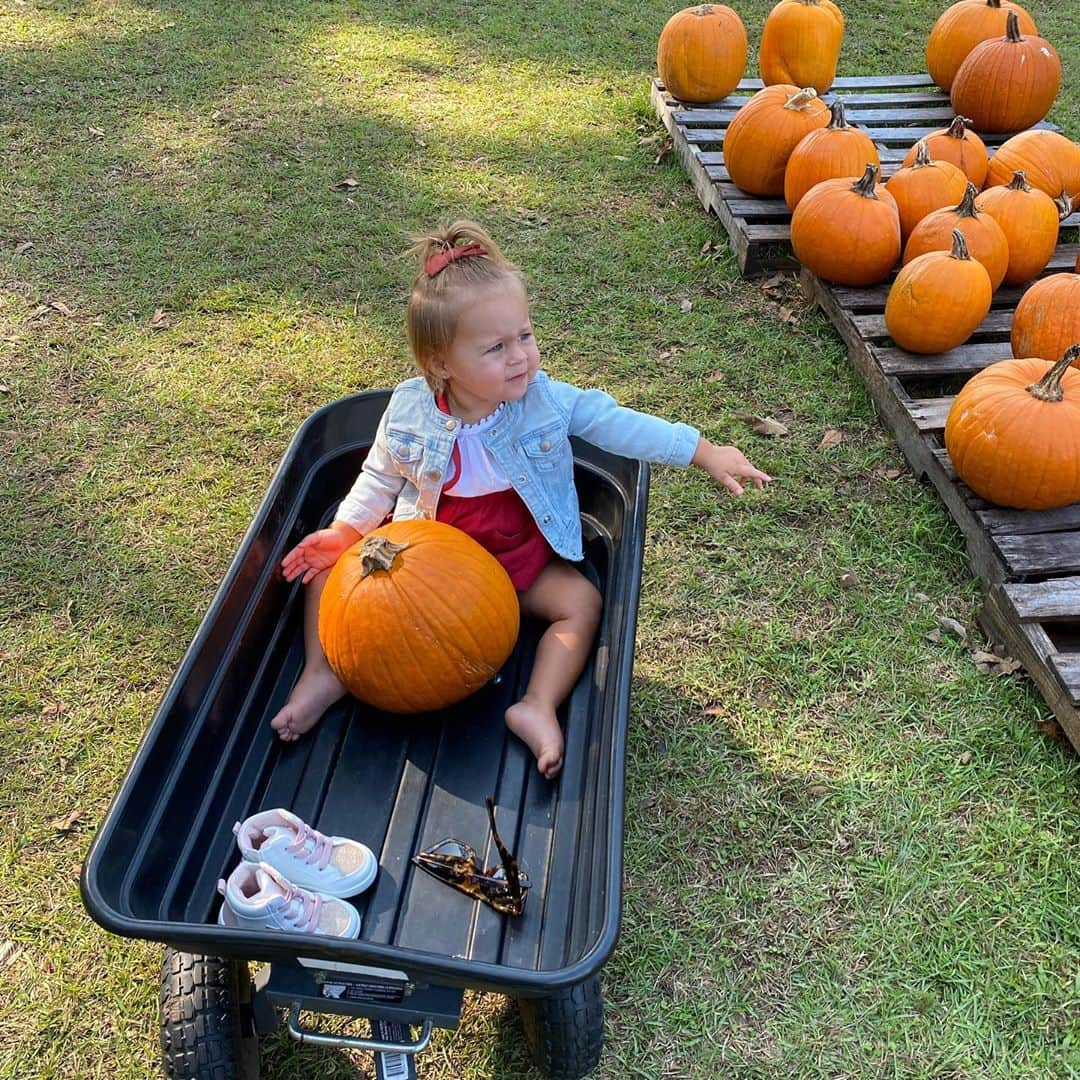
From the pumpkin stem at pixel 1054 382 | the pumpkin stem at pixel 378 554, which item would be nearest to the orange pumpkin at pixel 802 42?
the pumpkin stem at pixel 1054 382

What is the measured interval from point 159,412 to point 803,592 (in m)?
2.18

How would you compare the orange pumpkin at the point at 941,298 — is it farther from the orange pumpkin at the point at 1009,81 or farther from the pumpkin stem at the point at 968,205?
the orange pumpkin at the point at 1009,81

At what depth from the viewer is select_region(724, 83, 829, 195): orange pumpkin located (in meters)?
3.96

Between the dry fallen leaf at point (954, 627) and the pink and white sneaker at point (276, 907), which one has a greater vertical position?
the pink and white sneaker at point (276, 907)

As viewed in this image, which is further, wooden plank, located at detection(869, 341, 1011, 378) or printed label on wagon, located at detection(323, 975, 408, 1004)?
wooden plank, located at detection(869, 341, 1011, 378)

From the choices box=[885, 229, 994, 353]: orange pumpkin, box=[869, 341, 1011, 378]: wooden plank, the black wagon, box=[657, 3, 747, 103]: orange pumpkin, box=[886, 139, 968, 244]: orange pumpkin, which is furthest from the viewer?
box=[657, 3, 747, 103]: orange pumpkin

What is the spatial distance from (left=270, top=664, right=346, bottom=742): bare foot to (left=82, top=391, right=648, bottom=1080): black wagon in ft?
0.11

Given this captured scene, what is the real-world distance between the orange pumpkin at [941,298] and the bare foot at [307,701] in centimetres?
219

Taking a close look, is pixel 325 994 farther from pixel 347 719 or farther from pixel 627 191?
pixel 627 191

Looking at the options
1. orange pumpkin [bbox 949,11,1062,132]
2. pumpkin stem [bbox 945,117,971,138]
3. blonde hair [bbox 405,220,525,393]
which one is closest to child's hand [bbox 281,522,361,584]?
blonde hair [bbox 405,220,525,393]

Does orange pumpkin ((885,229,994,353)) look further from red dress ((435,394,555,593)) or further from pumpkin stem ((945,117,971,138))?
red dress ((435,394,555,593))

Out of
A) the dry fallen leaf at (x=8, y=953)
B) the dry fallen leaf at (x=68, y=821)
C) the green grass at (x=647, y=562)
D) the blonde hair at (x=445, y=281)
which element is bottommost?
the dry fallen leaf at (x=8, y=953)

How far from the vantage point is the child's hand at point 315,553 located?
7.41 ft

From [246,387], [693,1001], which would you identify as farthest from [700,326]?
[693,1001]
